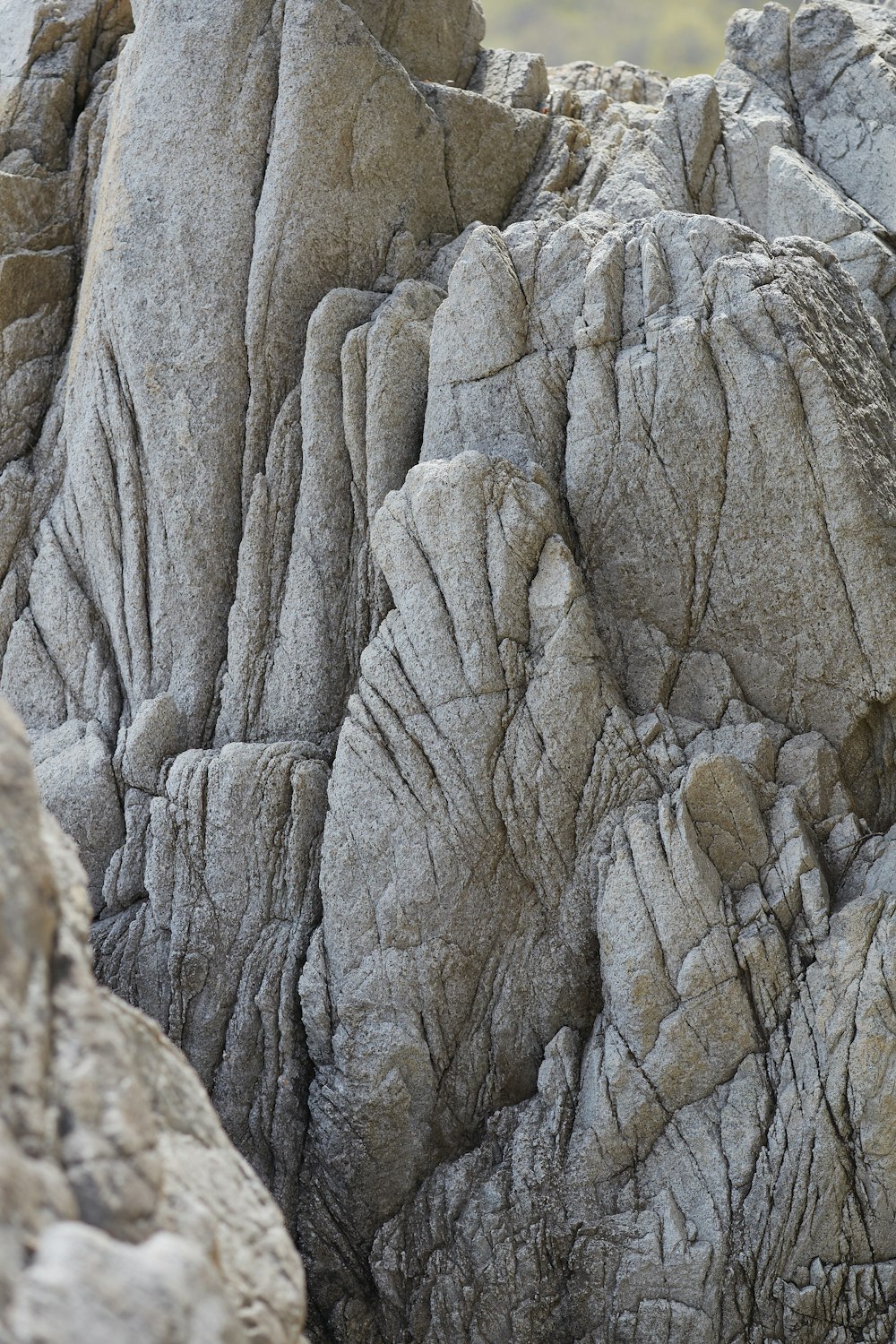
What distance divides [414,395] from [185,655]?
4.26 metres

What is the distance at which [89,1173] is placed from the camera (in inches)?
249

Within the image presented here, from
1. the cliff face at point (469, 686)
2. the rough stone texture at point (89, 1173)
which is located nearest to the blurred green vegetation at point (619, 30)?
the cliff face at point (469, 686)

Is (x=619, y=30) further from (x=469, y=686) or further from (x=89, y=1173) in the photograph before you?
(x=89, y=1173)

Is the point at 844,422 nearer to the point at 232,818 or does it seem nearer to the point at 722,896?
the point at 722,896

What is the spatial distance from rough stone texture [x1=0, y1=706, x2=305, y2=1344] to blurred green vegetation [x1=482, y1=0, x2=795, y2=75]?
23.9 metres

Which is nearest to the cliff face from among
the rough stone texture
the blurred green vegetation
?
the rough stone texture

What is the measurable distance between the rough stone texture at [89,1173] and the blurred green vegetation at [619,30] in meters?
23.9

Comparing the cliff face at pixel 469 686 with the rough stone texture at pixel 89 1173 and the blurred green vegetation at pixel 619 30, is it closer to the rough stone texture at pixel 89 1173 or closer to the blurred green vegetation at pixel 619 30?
the rough stone texture at pixel 89 1173

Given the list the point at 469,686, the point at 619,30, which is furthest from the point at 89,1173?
the point at 619,30

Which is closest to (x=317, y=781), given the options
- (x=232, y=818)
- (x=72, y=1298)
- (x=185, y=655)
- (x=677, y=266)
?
(x=232, y=818)

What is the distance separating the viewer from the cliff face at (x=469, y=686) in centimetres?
1238

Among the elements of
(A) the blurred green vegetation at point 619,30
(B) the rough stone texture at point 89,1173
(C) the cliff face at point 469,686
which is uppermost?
(A) the blurred green vegetation at point 619,30

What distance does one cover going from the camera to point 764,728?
44.7 ft

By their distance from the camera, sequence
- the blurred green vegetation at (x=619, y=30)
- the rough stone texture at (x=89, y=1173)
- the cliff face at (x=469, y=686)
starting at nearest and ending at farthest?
the rough stone texture at (x=89, y=1173), the cliff face at (x=469, y=686), the blurred green vegetation at (x=619, y=30)
